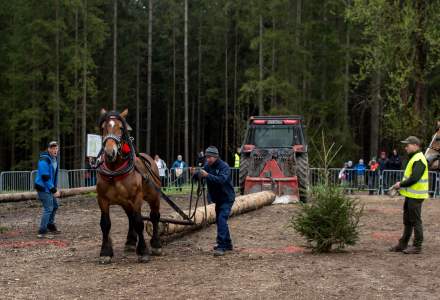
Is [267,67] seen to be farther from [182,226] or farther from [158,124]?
[182,226]

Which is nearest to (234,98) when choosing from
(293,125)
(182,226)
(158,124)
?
(158,124)

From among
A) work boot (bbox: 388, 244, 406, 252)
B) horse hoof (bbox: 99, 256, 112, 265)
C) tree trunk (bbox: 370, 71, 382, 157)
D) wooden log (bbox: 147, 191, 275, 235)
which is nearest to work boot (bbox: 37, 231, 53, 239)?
wooden log (bbox: 147, 191, 275, 235)

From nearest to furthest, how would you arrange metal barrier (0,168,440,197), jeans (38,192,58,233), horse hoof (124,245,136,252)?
1. horse hoof (124,245,136,252)
2. jeans (38,192,58,233)
3. metal barrier (0,168,440,197)

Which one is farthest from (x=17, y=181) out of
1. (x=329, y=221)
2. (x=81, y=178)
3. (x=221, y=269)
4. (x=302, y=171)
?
(x=221, y=269)

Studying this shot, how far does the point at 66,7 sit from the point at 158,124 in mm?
24001

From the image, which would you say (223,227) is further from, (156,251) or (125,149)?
(125,149)

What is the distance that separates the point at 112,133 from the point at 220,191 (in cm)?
225

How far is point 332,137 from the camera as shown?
33531 millimetres

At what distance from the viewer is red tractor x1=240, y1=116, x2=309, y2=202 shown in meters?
18.0

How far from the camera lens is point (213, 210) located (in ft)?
44.2

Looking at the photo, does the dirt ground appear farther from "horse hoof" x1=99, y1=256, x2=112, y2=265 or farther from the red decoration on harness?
the red decoration on harness

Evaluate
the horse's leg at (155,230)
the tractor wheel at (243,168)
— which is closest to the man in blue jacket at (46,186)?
the horse's leg at (155,230)

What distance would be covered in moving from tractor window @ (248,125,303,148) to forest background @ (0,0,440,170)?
7515 mm

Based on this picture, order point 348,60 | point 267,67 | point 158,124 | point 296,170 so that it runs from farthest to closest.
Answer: point 158,124
point 267,67
point 348,60
point 296,170
